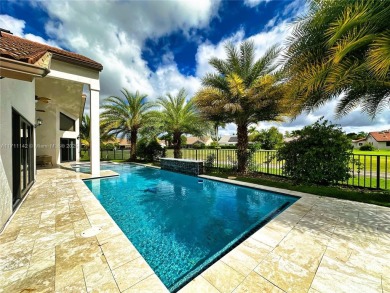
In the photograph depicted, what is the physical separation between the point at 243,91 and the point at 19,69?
897 cm

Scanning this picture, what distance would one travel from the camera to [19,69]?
8.67 ft

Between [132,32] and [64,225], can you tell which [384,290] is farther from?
[132,32]

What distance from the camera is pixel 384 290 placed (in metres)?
2.18

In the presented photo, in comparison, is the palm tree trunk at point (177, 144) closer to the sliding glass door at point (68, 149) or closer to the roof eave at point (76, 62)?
the roof eave at point (76, 62)

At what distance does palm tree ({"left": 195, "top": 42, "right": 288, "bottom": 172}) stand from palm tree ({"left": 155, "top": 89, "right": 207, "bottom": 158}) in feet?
15.9

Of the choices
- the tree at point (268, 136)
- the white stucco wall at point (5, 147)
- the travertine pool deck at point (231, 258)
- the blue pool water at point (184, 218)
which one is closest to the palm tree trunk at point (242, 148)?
the blue pool water at point (184, 218)

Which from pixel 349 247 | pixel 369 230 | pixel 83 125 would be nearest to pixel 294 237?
pixel 349 247

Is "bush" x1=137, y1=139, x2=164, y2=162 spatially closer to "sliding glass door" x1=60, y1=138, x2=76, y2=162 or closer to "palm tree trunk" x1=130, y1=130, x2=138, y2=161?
"palm tree trunk" x1=130, y1=130, x2=138, y2=161

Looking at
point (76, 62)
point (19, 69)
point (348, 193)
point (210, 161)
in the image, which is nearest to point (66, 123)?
point (76, 62)

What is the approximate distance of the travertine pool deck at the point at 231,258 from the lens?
2.25m

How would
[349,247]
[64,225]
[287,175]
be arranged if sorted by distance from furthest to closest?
[287,175] → [64,225] → [349,247]

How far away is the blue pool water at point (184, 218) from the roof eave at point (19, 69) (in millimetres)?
3851

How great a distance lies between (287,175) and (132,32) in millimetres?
12607

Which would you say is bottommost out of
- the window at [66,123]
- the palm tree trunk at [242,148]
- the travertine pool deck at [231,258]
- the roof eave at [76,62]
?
the travertine pool deck at [231,258]
